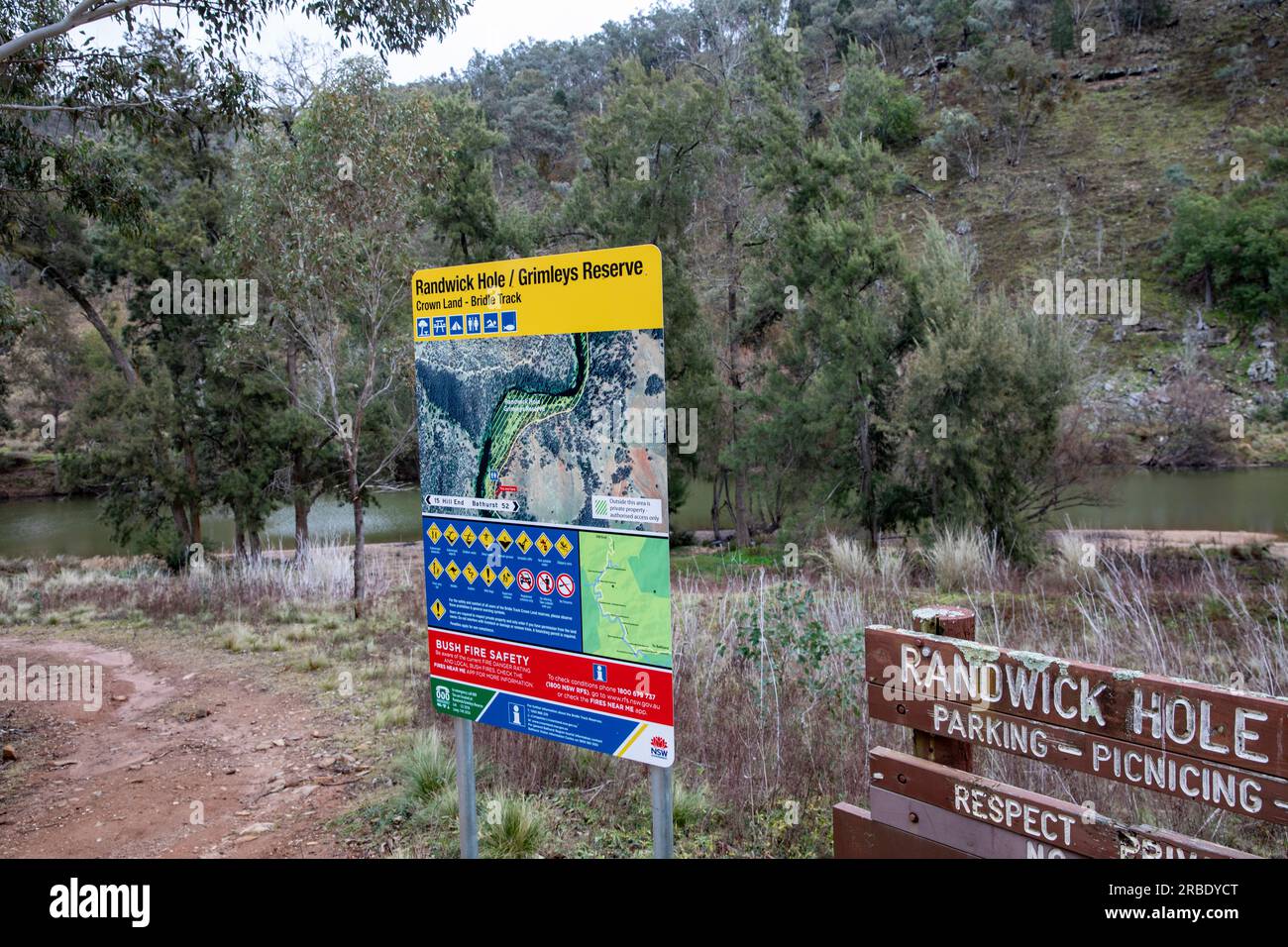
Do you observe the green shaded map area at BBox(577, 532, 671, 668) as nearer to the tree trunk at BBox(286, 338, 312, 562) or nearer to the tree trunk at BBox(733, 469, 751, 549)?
the tree trunk at BBox(286, 338, 312, 562)

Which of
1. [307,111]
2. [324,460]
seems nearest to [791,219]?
[307,111]

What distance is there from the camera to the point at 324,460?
16891 millimetres

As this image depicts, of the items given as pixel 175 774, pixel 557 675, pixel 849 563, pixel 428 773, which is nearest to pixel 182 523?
pixel 849 563

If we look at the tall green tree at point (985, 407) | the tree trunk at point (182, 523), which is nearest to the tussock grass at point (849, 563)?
the tall green tree at point (985, 407)

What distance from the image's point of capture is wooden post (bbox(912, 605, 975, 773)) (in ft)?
8.30

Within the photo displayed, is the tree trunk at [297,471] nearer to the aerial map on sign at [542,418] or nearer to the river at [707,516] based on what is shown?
the river at [707,516]

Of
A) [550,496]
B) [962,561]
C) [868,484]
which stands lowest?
[962,561]

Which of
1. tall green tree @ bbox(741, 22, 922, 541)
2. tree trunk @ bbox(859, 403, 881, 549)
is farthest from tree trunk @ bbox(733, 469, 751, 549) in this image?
tree trunk @ bbox(859, 403, 881, 549)

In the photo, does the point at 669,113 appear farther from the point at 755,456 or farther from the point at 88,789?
the point at 88,789

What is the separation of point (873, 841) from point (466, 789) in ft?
4.67

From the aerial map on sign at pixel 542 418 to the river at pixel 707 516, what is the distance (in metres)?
17.3

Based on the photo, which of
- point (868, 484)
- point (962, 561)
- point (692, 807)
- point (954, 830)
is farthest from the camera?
point (868, 484)

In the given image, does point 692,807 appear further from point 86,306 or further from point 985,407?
point 86,306

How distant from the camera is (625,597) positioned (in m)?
2.74
